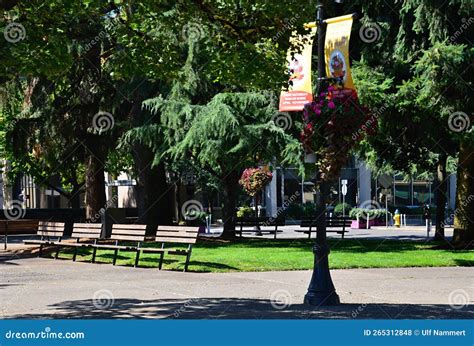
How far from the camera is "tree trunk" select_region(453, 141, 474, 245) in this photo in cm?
2625

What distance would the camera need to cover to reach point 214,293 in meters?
13.8

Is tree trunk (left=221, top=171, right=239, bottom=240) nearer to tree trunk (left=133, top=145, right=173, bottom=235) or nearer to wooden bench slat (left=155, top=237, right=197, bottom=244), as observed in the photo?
tree trunk (left=133, top=145, right=173, bottom=235)

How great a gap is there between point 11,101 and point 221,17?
1947cm

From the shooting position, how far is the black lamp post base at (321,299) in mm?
12281

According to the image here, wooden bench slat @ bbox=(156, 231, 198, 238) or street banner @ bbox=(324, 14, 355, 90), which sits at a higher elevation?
street banner @ bbox=(324, 14, 355, 90)

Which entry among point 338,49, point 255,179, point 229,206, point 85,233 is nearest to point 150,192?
point 229,206

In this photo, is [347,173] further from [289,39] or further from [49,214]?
[289,39]

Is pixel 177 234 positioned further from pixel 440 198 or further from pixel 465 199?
pixel 440 198

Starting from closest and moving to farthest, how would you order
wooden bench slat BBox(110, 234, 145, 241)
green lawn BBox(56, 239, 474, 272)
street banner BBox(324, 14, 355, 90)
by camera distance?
street banner BBox(324, 14, 355, 90) → green lawn BBox(56, 239, 474, 272) → wooden bench slat BBox(110, 234, 145, 241)

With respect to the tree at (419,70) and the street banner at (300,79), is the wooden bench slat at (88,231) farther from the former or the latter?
the tree at (419,70)

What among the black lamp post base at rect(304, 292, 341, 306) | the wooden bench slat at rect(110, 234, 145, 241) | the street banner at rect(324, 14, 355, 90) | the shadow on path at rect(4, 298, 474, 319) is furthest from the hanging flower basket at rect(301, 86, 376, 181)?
the wooden bench slat at rect(110, 234, 145, 241)

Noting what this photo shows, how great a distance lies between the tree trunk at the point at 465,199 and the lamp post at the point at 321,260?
1419 centimetres

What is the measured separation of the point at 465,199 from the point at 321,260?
1502 cm

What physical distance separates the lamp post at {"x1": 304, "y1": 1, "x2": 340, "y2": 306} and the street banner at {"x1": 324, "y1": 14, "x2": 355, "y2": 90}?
2.21 feet
